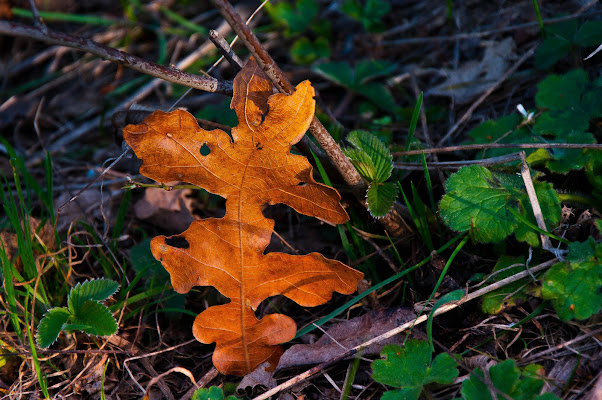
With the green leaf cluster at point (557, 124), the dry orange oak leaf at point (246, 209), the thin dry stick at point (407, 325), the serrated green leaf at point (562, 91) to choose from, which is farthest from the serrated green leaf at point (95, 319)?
the serrated green leaf at point (562, 91)

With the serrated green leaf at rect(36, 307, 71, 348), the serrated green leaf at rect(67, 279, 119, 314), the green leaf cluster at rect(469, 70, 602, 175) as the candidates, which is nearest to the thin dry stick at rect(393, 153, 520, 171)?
the green leaf cluster at rect(469, 70, 602, 175)

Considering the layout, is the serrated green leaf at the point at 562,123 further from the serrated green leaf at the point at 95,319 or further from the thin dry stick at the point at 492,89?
the serrated green leaf at the point at 95,319

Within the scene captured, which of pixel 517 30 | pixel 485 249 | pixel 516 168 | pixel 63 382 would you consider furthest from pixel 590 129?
pixel 63 382

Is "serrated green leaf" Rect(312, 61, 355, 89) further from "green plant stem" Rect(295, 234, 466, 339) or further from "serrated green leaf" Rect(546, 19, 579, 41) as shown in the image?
"green plant stem" Rect(295, 234, 466, 339)

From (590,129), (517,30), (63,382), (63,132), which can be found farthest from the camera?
(63,132)

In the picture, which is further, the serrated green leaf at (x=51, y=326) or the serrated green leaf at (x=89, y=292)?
the serrated green leaf at (x=89, y=292)

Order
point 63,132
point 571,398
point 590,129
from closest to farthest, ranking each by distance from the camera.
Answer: point 571,398
point 590,129
point 63,132

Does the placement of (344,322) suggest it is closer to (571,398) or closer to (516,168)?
(571,398)
